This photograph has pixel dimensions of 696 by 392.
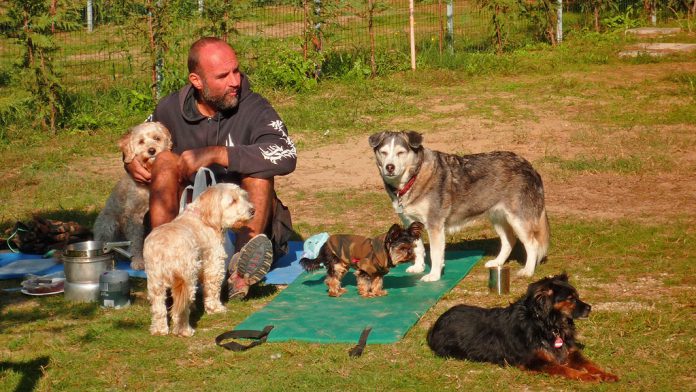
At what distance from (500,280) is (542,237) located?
91 cm

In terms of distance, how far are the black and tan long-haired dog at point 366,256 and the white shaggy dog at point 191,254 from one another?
2.21ft

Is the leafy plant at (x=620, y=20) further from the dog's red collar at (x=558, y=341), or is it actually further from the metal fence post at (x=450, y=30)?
the dog's red collar at (x=558, y=341)

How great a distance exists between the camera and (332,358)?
6.09 m

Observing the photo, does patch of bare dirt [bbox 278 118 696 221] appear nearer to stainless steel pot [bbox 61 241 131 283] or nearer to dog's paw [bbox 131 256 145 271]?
dog's paw [bbox 131 256 145 271]

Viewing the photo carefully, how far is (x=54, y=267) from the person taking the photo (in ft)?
28.2

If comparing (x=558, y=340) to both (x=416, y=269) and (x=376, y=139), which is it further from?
(x=376, y=139)

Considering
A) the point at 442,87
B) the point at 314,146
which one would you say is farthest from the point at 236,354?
the point at 442,87

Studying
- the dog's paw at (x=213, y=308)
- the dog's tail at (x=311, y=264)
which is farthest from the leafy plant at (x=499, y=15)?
the dog's paw at (x=213, y=308)

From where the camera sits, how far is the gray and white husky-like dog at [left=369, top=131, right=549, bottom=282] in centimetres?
Result: 809

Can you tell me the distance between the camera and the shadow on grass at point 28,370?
5.76 meters

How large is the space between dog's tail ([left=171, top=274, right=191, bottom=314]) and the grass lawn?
0.22 meters

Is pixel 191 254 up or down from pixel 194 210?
down

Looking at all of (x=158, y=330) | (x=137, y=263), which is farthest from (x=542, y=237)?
(x=137, y=263)

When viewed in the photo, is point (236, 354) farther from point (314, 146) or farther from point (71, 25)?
point (71, 25)
